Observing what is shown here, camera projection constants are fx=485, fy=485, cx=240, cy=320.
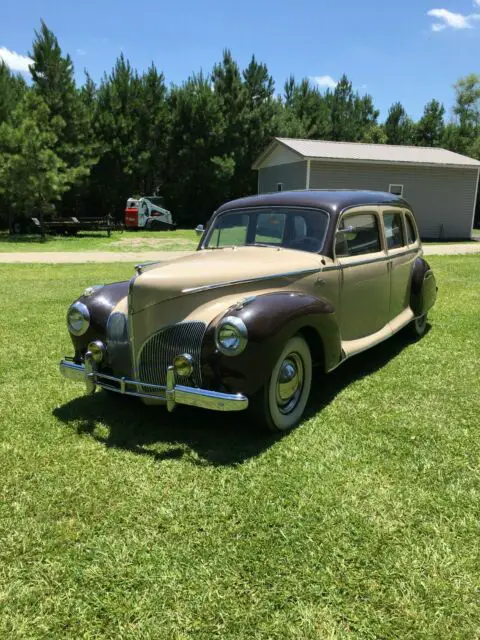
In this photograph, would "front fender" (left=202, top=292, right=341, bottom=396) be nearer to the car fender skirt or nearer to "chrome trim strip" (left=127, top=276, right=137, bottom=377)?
"chrome trim strip" (left=127, top=276, right=137, bottom=377)

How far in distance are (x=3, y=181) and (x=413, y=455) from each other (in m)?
21.4

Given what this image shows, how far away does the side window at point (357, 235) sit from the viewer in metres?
4.32

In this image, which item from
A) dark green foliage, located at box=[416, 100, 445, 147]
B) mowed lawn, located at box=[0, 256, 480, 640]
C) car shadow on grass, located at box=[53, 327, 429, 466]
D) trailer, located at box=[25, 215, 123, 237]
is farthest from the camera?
dark green foliage, located at box=[416, 100, 445, 147]

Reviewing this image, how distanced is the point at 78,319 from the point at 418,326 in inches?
166

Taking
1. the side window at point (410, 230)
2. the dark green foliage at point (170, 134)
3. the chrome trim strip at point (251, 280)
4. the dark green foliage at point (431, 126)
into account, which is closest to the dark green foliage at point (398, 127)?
the dark green foliage at point (431, 126)

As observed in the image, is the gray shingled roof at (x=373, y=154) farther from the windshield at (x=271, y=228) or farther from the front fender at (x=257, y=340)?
the front fender at (x=257, y=340)

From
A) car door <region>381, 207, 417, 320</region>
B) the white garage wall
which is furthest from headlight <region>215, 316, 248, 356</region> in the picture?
the white garage wall

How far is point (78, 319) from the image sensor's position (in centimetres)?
391

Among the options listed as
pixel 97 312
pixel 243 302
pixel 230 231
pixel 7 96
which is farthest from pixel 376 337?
pixel 7 96

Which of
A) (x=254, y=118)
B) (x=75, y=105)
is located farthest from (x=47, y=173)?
(x=254, y=118)

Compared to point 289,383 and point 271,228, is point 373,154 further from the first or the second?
point 289,383

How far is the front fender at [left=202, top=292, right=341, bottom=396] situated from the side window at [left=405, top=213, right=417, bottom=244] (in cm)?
288

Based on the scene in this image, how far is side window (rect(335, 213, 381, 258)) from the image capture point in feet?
14.2

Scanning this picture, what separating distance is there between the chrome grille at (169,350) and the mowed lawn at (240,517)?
0.50m
